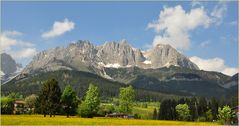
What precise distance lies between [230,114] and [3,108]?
78.1 m

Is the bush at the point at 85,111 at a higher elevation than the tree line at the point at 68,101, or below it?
below

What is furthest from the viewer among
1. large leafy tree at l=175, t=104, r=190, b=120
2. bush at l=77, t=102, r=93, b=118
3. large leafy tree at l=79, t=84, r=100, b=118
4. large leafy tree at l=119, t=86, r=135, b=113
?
large leafy tree at l=175, t=104, r=190, b=120

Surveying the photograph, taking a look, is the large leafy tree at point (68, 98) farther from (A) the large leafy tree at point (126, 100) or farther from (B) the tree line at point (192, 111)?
(B) the tree line at point (192, 111)

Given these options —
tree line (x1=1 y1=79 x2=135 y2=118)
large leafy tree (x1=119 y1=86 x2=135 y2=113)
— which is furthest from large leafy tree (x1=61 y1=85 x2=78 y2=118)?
large leafy tree (x1=119 y1=86 x2=135 y2=113)

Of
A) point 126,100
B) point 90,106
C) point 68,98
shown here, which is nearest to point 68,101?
point 68,98

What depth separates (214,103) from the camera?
187m

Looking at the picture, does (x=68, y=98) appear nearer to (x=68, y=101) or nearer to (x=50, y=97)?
(x=68, y=101)

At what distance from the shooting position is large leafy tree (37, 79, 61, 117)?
97.4m

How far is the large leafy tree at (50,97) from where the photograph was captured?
97.4m

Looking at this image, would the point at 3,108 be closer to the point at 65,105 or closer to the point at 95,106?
the point at 65,105

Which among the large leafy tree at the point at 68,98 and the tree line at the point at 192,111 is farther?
the tree line at the point at 192,111

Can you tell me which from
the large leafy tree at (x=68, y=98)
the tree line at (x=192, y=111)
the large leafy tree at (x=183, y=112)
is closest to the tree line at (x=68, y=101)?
the large leafy tree at (x=68, y=98)

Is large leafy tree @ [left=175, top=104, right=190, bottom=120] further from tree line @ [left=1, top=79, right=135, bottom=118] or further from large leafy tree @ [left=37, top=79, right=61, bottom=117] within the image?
large leafy tree @ [left=37, top=79, right=61, bottom=117]

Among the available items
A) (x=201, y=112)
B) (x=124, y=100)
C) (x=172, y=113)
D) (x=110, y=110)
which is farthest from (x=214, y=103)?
(x=124, y=100)
